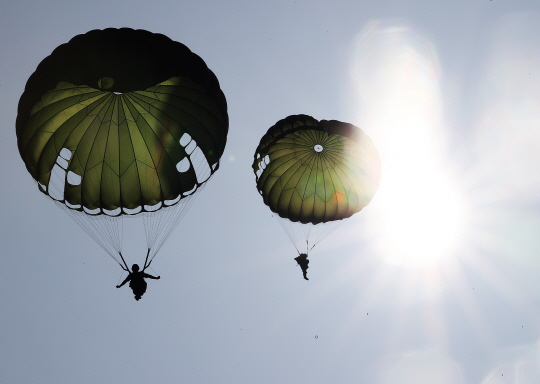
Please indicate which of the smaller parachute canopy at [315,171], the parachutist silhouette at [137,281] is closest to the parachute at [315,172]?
the smaller parachute canopy at [315,171]

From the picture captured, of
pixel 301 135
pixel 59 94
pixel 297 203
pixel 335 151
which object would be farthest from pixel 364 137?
pixel 59 94

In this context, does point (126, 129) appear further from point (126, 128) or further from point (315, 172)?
point (315, 172)

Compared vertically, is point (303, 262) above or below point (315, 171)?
below

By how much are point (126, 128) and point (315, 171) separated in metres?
6.42

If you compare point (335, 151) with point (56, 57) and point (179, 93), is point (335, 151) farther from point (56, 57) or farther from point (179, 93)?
point (56, 57)

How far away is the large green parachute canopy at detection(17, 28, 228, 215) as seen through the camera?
12.0 meters

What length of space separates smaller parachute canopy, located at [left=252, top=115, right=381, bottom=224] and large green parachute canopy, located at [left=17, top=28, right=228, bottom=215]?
313 cm

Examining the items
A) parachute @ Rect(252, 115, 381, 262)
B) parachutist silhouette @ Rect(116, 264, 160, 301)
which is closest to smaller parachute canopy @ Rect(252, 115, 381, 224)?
parachute @ Rect(252, 115, 381, 262)

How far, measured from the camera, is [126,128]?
12703mm

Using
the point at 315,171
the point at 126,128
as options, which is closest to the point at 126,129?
the point at 126,128

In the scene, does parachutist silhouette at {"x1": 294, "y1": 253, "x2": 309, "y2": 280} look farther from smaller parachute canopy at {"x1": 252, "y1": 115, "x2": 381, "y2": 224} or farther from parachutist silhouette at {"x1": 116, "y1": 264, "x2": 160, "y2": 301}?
parachutist silhouette at {"x1": 116, "y1": 264, "x2": 160, "y2": 301}

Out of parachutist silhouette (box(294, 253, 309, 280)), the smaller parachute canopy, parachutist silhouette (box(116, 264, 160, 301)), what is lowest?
parachutist silhouette (box(116, 264, 160, 301))

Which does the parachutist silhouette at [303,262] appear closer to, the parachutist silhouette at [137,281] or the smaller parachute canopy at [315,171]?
the smaller parachute canopy at [315,171]

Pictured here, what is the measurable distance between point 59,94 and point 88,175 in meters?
2.12
